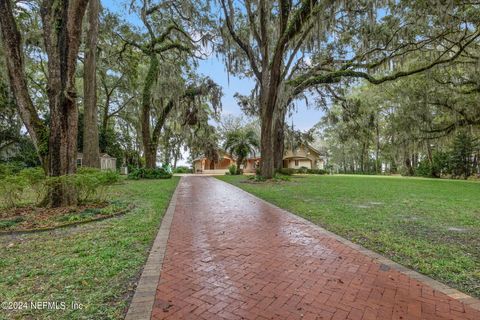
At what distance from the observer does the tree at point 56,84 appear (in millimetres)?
6348

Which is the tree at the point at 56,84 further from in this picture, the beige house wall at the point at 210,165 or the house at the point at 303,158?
the beige house wall at the point at 210,165

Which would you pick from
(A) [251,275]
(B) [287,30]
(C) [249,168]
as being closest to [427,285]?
(A) [251,275]

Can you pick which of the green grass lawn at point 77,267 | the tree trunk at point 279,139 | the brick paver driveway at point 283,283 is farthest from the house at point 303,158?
the green grass lawn at point 77,267

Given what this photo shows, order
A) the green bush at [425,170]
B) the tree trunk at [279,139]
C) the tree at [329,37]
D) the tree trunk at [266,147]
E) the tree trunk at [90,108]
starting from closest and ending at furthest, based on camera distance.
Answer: the tree at [329,37]
the tree trunk at [90,108]
the tree trunk at [266,147]
the tree trunk at [279,139]
the green bush at [425,170]

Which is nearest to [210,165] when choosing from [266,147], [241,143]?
[241,143]

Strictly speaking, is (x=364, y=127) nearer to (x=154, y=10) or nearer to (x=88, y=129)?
(x=154, y=10)

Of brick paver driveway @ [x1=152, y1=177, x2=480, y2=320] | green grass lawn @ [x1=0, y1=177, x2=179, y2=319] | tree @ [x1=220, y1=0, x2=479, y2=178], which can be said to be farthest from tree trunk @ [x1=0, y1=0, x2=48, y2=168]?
tree @ [x1=220, y1=0, x2=479, y2=178]

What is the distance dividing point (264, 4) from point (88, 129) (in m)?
9.36

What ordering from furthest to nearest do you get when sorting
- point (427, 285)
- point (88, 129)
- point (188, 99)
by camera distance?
point (188, 99), point (88, 129), point (427, 285)

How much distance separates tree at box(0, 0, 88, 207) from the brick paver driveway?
3.76 metres

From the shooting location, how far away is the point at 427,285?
2.77m

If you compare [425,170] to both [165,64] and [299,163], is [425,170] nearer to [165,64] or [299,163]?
[299,163]

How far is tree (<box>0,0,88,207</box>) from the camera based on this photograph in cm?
635

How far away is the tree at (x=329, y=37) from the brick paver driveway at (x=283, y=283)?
8.38 m
